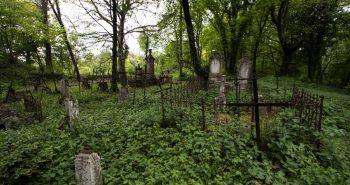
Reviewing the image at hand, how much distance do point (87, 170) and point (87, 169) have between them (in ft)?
0.06

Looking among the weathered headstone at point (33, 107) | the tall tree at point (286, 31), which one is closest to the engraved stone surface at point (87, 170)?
the weathered headstone at point (33, 107)

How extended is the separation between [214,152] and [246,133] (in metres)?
1.34

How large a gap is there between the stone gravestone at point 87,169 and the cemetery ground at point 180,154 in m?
0.23

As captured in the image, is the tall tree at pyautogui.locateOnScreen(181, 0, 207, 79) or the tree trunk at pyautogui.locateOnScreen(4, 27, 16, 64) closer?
the tall tree at pyautogui.locateOnScreen(181, 0, 207, 79)

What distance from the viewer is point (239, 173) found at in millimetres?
4426

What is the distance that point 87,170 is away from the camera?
3.89 m

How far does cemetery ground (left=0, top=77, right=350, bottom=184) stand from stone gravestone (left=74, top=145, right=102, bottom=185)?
23 cm

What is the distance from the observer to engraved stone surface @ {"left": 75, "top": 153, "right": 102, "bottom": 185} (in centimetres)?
389

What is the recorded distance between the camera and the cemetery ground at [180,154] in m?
4.18

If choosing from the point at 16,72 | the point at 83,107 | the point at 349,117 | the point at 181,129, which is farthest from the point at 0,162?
the point at 16,72

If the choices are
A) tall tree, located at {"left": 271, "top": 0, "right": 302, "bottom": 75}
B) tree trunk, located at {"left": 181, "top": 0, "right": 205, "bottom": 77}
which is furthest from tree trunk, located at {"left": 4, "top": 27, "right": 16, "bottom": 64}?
tall tree, located at {"left": 271, "top": 0, "right": 302, "bottom": 75}

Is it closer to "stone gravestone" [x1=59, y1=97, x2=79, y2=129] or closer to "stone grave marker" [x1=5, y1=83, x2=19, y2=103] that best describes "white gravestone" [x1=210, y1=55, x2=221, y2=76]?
"stone gravestone" [x1=59, y1=97, x2=79, y2=129]

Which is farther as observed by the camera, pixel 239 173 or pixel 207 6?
pixel 207 6

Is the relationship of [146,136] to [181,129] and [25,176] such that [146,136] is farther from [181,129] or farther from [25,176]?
[25,176]
